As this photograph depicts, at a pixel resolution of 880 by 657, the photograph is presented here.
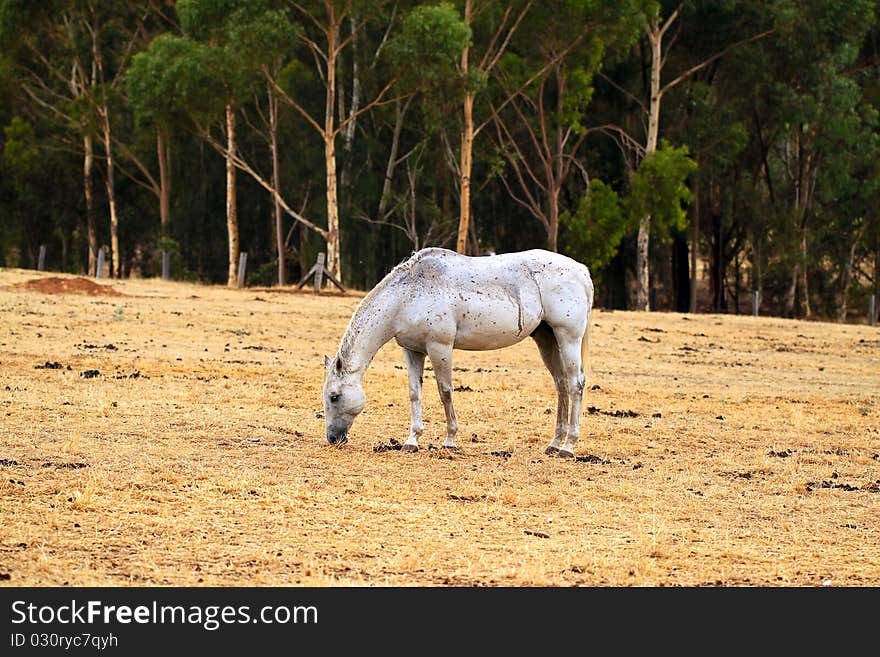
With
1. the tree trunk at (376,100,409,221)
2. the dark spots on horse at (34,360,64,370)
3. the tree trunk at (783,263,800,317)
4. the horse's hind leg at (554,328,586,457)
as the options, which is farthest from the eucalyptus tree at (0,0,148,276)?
the horse's hind leg at (554,328,586,457)

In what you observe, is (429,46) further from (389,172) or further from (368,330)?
(368,330)

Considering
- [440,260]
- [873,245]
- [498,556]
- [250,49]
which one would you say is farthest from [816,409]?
[873,245]

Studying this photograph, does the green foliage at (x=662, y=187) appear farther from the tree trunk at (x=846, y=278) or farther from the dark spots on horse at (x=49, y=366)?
the dark spots on horse at (x=49, y=366)

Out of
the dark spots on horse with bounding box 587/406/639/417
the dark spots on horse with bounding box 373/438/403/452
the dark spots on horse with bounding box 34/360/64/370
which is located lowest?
the dark spots on horse with bounding box 373/438/403/452

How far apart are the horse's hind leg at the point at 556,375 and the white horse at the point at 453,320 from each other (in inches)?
0.6

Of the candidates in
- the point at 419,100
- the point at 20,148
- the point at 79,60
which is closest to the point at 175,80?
the point at 419,100

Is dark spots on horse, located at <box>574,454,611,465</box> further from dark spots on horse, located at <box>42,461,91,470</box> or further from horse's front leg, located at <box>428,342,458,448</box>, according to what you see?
dark spots on horse, located at <box>42,461,91,470</box>

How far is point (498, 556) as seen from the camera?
8375mm

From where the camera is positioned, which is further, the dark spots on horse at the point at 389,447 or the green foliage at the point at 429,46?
the green foliage at the point at 429,46

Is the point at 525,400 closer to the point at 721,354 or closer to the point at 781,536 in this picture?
the point at 781,536

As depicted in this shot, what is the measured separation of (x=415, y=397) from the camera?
12.3 meters

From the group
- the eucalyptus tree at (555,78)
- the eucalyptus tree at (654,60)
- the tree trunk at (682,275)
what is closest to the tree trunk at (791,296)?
the tree trunk at (682,275)

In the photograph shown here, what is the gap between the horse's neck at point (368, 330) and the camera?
12.0 metres

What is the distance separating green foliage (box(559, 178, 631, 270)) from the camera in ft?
139
